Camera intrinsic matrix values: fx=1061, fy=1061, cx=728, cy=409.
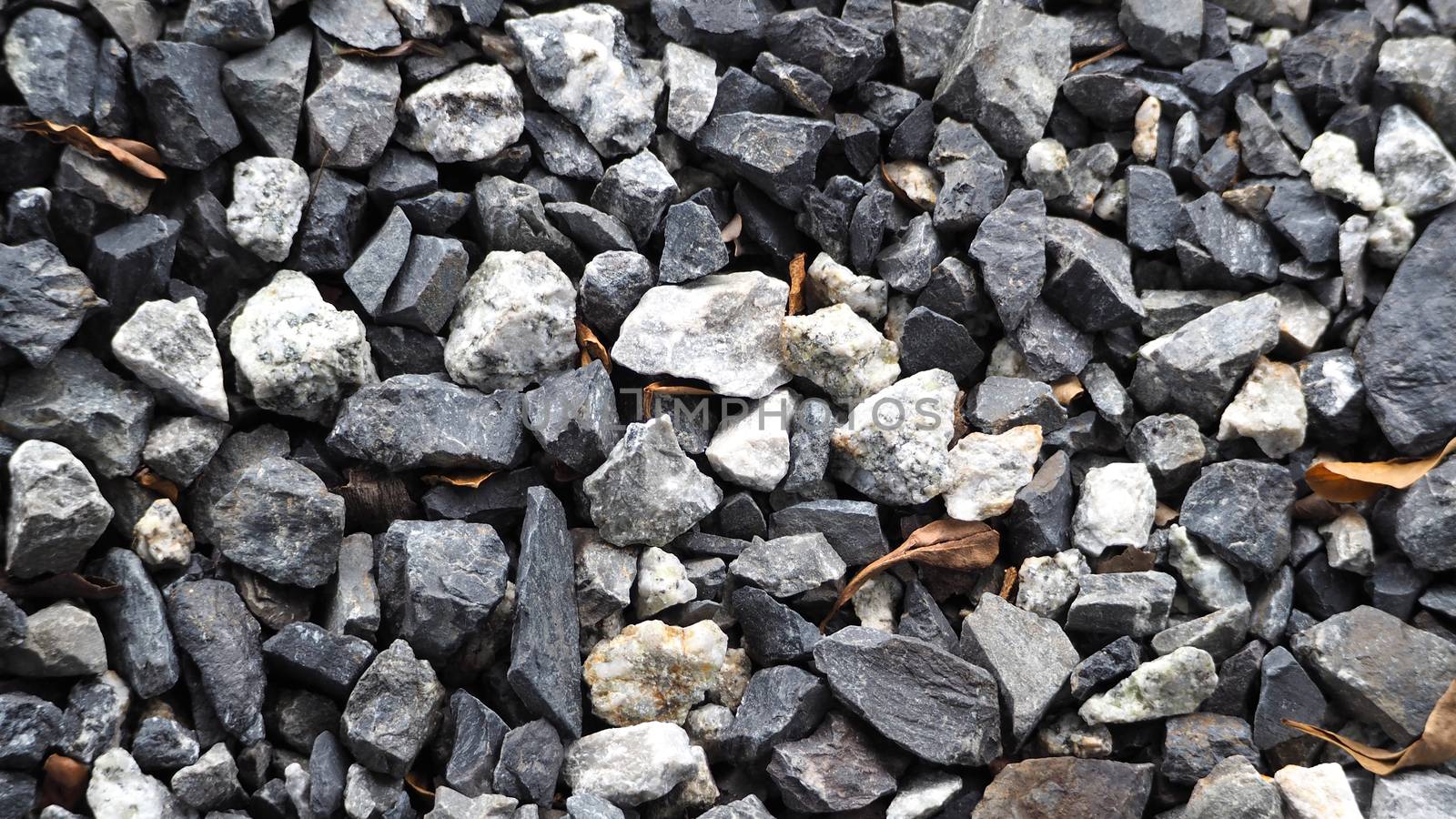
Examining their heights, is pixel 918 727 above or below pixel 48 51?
below

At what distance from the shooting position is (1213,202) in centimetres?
238

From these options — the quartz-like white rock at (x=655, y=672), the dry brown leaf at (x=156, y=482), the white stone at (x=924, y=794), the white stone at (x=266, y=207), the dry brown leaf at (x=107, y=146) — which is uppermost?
the dry brown leaf at (x=107, y=146)

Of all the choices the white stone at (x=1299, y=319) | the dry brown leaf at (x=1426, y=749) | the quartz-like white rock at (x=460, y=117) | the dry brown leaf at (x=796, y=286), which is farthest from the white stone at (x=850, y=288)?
the dry brown leaf at (x=1426, y=749)

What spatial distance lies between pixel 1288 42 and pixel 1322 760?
63.8 inches

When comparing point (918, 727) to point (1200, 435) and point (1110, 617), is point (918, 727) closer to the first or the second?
point (1110, 617)

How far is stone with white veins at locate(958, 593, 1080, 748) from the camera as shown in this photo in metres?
1.97

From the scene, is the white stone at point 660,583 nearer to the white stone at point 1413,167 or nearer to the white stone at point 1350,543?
the white stone at point 1350,543

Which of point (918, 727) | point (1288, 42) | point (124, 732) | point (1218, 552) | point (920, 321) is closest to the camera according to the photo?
point (124, 732)

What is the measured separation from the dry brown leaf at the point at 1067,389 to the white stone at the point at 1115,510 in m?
0.18

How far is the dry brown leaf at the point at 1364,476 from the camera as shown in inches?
82.7

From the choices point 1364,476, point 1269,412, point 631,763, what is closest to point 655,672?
point 631,763

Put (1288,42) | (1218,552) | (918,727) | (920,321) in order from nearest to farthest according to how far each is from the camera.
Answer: (918,727), (1218,552), (920,321), (1288,42)

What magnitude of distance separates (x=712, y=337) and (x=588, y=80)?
632 mm

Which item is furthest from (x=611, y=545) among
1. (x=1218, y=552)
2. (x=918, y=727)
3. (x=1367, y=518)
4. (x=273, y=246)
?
(x=1367, y=518)
